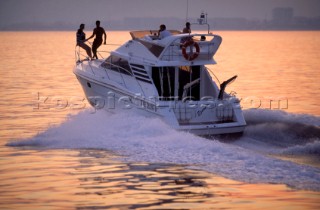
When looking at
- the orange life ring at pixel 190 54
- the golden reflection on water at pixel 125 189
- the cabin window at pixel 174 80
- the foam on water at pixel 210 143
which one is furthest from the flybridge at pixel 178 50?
the golden reflection on water at pixel 125 189

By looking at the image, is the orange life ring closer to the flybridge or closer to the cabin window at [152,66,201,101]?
the flybridge

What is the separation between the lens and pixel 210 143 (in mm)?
16109

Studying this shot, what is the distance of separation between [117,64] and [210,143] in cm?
545

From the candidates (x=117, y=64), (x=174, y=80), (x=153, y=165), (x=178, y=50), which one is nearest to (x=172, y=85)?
(x=174, y=80)

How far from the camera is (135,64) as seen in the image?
19562mm

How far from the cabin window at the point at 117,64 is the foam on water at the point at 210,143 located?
126 centimetres

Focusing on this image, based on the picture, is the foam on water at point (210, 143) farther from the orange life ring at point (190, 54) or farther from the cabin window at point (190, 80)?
the orange life ring at point (190, 54)

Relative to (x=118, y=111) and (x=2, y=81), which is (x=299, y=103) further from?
(x=2, y=81)

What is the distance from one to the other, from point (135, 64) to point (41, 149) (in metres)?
3.72

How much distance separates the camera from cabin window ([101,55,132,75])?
65.8ft

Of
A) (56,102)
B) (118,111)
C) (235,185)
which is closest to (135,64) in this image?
(118,111)

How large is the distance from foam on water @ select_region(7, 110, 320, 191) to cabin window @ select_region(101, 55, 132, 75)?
1.26 m

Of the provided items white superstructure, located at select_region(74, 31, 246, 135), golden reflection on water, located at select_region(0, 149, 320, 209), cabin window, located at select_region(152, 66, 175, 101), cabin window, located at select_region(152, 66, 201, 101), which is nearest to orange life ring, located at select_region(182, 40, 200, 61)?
white superstructure, located at select_region(74, 31, 246, 135)

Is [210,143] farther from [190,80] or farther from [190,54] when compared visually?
[190,80]
